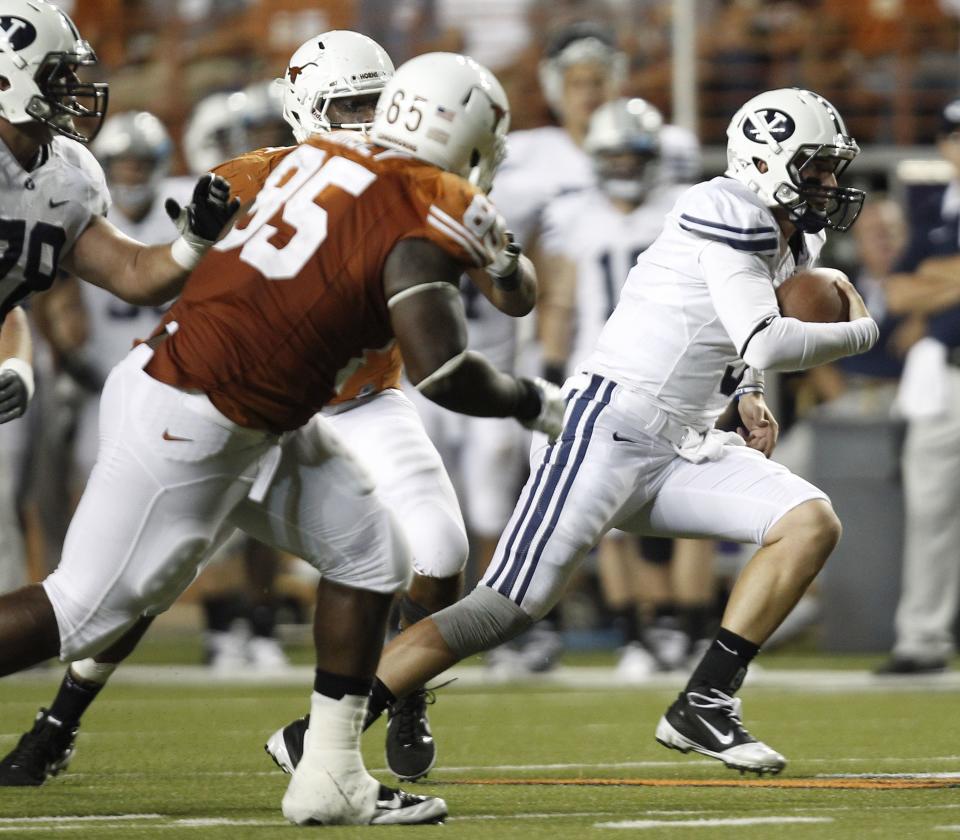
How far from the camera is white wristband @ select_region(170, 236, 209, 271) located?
385 cm

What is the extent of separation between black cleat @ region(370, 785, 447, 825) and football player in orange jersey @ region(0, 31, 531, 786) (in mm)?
453

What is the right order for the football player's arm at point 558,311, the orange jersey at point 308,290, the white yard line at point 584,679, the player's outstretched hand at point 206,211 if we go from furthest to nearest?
the football player's arm at point 558,311
the white yard line at point 584,679
the player's outstretched hand at point 206,211
the orange jersey at point 308,290

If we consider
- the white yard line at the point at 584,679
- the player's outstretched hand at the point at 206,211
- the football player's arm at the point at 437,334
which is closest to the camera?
the football player's arm at the point at 437,334

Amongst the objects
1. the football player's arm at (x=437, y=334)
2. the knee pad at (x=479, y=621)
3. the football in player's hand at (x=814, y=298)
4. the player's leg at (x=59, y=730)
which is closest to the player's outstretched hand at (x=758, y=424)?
the football in player's hand at (x=814, y=298)

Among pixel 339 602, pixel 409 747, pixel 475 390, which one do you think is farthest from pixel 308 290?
pixel 409 747

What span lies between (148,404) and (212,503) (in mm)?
208

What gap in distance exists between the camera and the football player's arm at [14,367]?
3.85 m

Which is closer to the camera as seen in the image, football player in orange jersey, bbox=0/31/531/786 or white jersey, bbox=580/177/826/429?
football player in orange jersey, bbox=0/31/531/786

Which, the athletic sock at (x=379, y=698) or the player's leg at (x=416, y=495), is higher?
the player's leg at (x=416, y=495)

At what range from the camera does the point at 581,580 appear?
28.7ft

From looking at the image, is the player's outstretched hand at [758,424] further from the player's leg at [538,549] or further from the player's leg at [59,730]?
the player's leg at [59,730]

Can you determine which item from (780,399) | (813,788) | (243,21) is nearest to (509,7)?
(243,21)

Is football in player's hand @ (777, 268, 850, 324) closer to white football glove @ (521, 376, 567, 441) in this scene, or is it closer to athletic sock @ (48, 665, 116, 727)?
white football glove @ (521, 376, 567, 441)

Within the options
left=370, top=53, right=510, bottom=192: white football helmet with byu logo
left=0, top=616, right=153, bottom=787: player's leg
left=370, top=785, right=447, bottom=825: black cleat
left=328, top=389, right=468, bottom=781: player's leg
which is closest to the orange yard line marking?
left=328, top=389, right=468, bottom=781: player's leg
